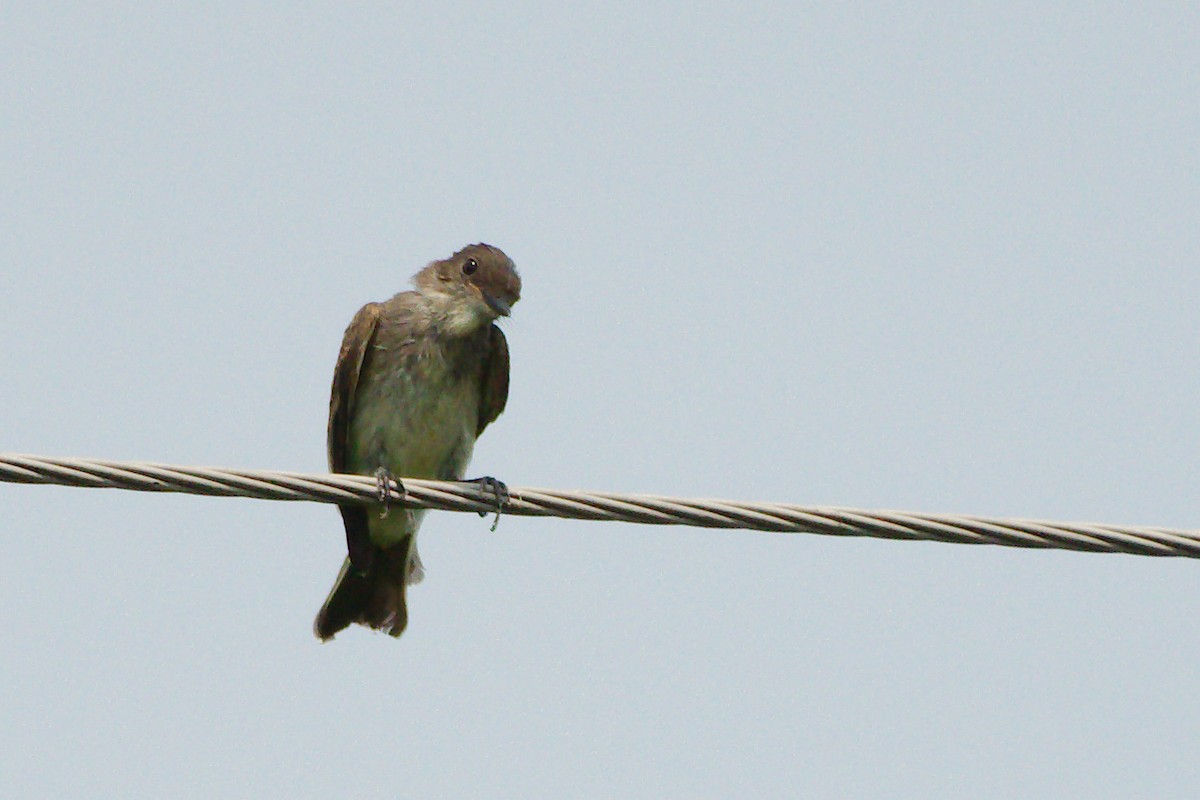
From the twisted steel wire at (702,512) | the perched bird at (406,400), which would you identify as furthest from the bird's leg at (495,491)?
the perched bird at (406,400)

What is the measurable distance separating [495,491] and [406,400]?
2.67m

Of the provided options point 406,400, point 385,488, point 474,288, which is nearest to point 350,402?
point 406,400

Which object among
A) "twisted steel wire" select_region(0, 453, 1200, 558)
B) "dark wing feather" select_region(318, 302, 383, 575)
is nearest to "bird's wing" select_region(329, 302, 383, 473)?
"dark wing feather" select_region(318, 302, 383, 575)

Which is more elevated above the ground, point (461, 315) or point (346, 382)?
point (461, 315)

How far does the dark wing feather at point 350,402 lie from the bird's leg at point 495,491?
7.10ft

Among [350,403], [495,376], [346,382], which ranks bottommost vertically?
[350,403]

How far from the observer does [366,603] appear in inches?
376

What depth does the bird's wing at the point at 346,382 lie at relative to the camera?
934 centimetres

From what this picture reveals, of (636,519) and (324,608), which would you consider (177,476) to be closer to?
(636,519)

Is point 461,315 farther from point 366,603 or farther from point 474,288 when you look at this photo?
point 366,603

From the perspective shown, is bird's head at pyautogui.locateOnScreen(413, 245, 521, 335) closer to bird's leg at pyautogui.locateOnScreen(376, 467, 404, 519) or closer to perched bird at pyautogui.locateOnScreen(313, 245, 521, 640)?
perched bird at pyautogui.locateOnScreen(313, 245, 521, 640)

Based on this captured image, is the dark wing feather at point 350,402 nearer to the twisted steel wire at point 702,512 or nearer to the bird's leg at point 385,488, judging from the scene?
the bird's leg at point 385,488

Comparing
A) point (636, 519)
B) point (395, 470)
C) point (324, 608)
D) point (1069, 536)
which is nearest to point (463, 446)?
point (395, 470)

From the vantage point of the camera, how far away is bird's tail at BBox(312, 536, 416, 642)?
949 centimetres
